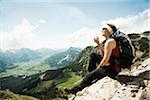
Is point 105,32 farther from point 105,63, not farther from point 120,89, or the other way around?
point 120,89

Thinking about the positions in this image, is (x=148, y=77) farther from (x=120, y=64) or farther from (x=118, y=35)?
(x=118, y=35)

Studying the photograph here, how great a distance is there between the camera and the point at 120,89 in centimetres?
1102

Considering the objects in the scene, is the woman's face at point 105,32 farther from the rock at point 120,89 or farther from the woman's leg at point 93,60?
the rock at point 120,89

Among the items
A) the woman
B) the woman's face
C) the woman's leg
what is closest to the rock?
the woman

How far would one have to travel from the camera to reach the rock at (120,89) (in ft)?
34.9

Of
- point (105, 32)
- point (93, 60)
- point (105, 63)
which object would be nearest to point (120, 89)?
point (105, 63)

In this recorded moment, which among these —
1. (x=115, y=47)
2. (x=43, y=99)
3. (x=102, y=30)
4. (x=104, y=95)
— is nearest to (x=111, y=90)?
(x=104, y=95)

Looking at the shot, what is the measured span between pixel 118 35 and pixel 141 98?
2726 mm

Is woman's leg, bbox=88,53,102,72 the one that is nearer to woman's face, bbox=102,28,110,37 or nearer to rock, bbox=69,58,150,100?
rock, bbox=69,58,150,100

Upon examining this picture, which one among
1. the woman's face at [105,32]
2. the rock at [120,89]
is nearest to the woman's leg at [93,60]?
the rock at [120,89]

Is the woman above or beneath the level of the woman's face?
beneath

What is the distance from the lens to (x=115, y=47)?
11.2 meters

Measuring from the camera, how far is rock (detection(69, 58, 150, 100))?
10.6 m

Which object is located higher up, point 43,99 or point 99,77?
point 99,77
